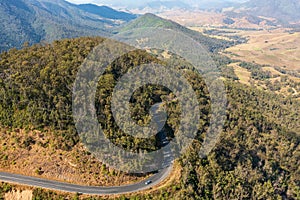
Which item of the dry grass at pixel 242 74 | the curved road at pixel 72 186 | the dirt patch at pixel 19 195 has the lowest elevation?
the dirt patch at pixel 19 195

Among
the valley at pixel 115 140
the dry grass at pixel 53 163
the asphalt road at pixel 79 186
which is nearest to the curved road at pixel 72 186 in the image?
the asphalt road at pixel 79 186

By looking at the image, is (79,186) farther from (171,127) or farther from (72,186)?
(171,127)

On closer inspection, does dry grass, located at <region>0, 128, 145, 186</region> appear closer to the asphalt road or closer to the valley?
the valley

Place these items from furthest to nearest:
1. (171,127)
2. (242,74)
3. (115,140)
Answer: (242,74) → (171,127) → (115,140)

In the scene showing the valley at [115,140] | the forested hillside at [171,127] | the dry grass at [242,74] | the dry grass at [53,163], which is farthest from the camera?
the dry grass at [242,74]

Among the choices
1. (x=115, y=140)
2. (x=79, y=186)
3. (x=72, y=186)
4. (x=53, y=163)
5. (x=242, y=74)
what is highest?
(x=115, y=140)

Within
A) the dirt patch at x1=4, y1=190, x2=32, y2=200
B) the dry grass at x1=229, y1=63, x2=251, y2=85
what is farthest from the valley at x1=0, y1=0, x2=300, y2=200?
the dry grass at x1=229, y1=63, x2=251, y2=85

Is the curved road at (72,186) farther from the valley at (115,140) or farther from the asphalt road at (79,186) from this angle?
the valley at (115,140)

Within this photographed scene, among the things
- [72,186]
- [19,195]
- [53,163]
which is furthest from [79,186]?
[19,195]

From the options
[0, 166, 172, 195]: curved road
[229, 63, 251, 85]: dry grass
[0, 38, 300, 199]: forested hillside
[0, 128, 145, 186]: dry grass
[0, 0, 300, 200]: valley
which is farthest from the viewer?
[229, 63, 251, 85]: dry grass
